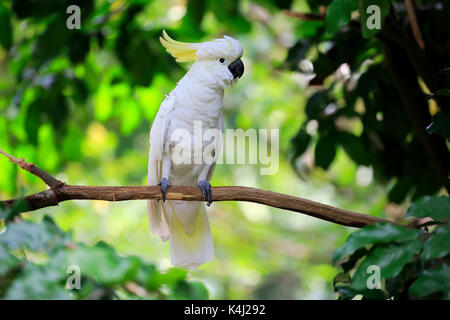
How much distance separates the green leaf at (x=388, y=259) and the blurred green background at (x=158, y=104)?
0.42m

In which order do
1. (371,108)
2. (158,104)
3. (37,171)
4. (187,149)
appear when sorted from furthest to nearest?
(158,104) → (371,108) → (187,149) → (37,171)

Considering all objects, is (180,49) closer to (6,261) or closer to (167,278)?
(167,278)

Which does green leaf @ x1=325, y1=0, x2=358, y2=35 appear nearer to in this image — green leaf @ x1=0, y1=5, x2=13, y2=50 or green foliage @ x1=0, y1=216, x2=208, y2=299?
green foliage @ x1=0, y1=216, x2=208, y2=299

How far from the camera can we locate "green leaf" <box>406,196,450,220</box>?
926mm

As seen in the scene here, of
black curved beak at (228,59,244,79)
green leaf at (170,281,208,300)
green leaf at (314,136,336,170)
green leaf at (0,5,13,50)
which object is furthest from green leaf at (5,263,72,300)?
green leaf at (0,5,13,50)

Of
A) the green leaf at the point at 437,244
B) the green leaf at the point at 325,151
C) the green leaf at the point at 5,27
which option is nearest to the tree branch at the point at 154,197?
the green leaf at the point at 437,244

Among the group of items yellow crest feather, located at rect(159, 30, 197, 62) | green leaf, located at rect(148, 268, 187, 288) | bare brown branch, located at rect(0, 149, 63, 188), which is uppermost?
yellow crest feather, located at rect(159, 30, 197, 62)

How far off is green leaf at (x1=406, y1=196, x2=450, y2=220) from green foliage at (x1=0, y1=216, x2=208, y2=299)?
49cm

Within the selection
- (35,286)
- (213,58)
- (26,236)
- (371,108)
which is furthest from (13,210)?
(371,108)

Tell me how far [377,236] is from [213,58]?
71 centimetres

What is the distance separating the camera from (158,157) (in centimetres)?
165
